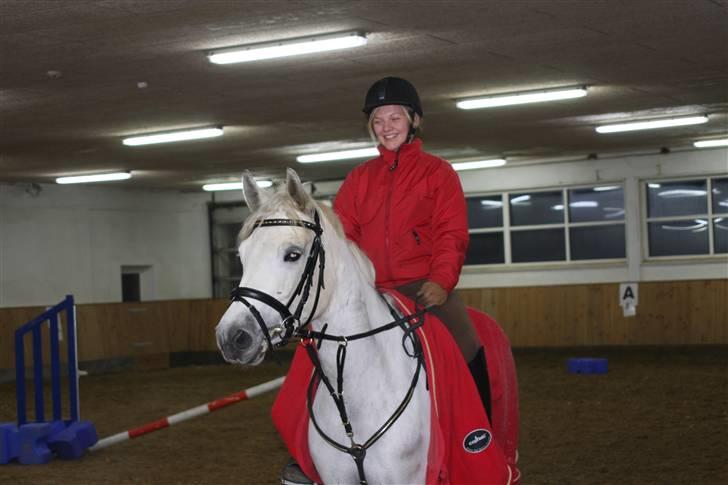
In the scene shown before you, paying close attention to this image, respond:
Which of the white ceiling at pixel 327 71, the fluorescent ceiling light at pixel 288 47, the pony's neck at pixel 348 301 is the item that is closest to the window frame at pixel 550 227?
the white ceiling at pixel 327 71

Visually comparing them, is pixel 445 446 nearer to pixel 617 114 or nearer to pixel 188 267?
pixel 617 114

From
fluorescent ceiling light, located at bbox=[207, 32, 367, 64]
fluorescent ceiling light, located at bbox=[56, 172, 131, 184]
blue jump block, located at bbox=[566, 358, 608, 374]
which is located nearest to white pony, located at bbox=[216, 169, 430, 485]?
fluorescent ceiling light, located at bbox=[207, 32, 367, 64]

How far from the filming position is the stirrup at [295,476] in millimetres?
4105

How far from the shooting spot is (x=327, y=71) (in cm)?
1075

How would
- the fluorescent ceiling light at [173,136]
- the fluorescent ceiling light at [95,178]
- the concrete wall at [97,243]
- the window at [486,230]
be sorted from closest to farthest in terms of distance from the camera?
the fluorescent ceiling light at [173,136] < the fluorescent ceiling light at [95,178] < the concrete wall at [97,243] < the window at [486,230]

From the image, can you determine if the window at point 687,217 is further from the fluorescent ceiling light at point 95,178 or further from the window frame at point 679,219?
the fluorescent ceiling light at point 95,178

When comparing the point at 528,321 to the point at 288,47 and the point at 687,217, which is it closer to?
the point at 687,217

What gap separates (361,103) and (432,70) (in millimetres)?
A: 2131

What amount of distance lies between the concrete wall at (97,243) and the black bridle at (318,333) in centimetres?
1742

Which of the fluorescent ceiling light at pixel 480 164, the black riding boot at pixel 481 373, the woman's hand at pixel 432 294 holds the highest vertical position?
the fluorescent ceiling light at pixel 480 164

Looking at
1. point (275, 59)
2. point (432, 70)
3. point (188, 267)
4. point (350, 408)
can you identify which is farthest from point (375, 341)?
point (188, 267)

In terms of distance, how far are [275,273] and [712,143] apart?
17275 millimetres

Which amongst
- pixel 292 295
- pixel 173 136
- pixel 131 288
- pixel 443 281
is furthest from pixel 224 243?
pixel 292 295

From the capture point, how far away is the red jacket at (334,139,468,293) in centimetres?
423
